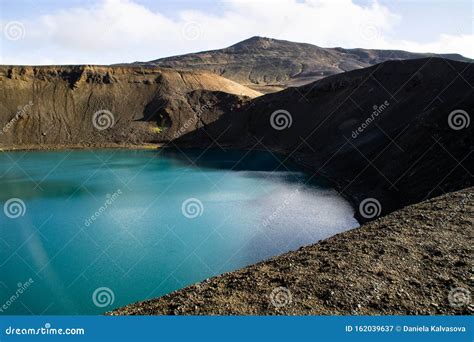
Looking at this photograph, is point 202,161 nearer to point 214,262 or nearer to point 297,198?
point 297,198

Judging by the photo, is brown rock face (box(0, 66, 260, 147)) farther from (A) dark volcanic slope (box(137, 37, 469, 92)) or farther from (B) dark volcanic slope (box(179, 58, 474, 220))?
(A) dark volcanic slope (box(137, 37, 469, 92))

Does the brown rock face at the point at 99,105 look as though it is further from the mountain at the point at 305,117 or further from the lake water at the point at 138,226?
the lake water at the point at 138,226

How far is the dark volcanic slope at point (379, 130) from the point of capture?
26.4 m

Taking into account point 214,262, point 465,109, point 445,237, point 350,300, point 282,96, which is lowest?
point 214,262

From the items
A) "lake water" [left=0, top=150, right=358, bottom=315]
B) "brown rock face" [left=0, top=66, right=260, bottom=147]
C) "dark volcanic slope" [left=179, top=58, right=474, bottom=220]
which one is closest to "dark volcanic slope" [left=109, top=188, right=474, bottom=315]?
"lake water" [left=0, top=150, right=358, bottom=315]

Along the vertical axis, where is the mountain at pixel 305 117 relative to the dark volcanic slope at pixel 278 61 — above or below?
below

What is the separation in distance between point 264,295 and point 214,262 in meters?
9.36

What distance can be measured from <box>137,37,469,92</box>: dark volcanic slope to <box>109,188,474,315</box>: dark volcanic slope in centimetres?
11744

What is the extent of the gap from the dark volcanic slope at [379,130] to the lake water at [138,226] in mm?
3577

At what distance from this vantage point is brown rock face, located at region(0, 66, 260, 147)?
62.9m

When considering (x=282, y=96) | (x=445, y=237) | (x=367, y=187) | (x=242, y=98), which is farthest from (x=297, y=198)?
(x=242, y=98)

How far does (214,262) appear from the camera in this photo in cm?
1875

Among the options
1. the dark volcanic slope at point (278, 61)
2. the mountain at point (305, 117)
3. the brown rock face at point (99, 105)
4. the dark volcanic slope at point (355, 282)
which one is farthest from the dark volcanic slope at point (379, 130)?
the dark volcanic slope at point (278, 61)

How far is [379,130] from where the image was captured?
39.7 metres
